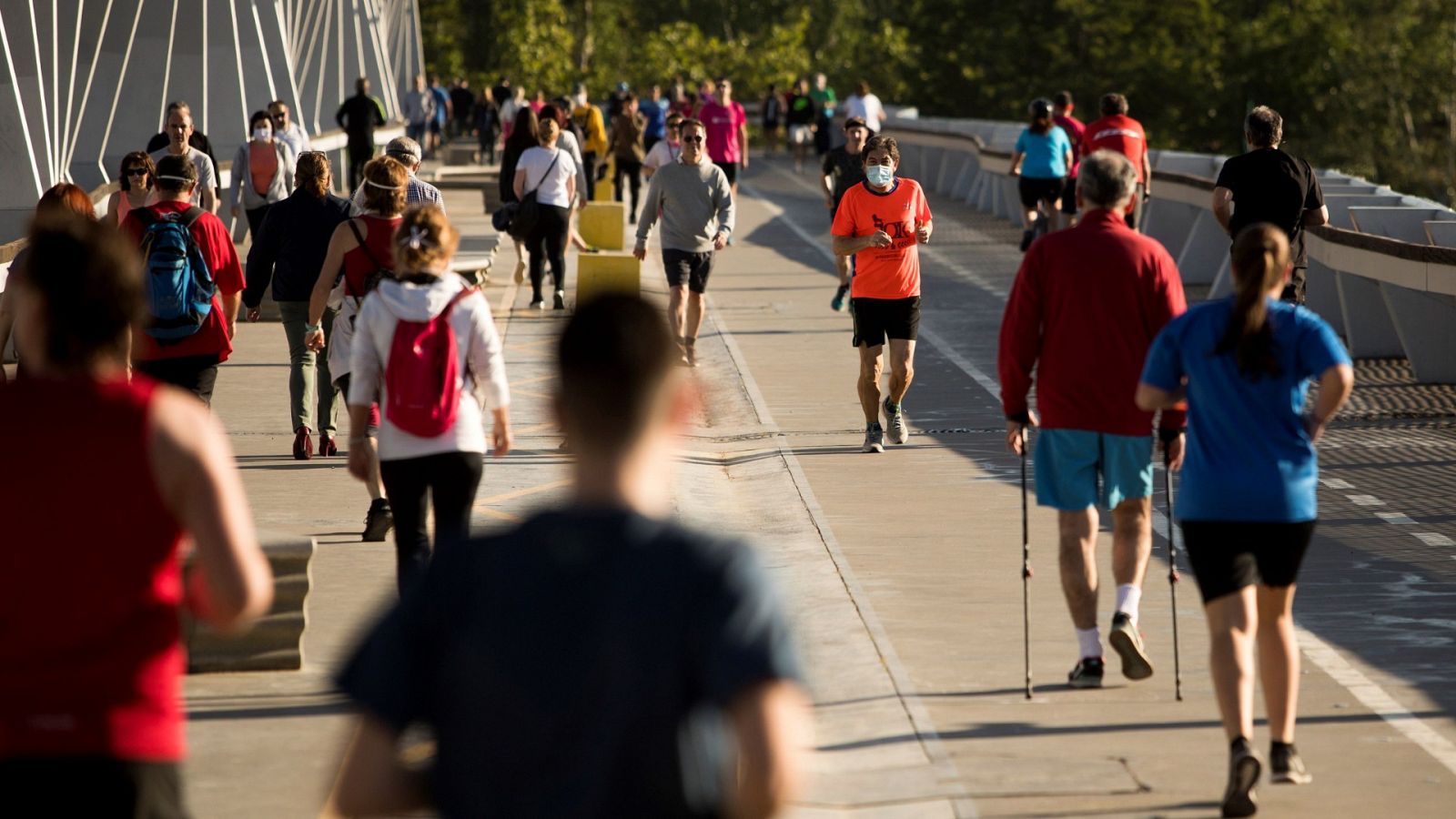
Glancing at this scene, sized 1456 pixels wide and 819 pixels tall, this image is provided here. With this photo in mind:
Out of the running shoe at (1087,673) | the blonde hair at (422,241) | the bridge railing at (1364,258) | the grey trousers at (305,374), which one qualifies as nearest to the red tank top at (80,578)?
the blonde hair at (422,241)

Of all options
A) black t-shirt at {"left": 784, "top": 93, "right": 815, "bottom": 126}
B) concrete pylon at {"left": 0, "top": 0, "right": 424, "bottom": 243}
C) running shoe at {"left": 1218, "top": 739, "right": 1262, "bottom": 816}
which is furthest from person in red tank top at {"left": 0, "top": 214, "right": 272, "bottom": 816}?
black t-shirt at {"left": 784, "top": 93, "right": 815, "bottom": 126}

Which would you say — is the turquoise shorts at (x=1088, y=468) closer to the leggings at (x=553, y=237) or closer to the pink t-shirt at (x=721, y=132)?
the leggings at (x=553, y=237)

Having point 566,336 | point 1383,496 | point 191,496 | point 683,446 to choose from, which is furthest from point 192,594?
point 683,446

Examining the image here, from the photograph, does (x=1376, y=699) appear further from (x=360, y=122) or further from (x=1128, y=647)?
(x=360, y=122)

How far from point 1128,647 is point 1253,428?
1.49m

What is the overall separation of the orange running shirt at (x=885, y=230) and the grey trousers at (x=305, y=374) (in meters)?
2.98

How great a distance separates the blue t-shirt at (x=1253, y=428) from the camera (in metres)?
6.41

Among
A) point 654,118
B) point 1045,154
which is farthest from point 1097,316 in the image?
point 654,118

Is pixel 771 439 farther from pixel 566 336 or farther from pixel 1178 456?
pixel 566 336

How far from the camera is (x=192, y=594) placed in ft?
12.9

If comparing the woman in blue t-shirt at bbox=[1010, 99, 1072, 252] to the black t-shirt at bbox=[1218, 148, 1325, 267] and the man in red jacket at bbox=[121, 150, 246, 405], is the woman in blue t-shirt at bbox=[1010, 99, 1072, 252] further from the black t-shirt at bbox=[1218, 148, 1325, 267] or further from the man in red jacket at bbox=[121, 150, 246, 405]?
the man in red jacket at bbox=[121, 150, 246, 405]

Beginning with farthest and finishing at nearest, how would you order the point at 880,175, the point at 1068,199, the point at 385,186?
the point at 1068,199, the point at 880,175, the point at 385,186

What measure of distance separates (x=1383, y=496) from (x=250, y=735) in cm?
673

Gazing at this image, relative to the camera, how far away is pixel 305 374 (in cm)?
1295
